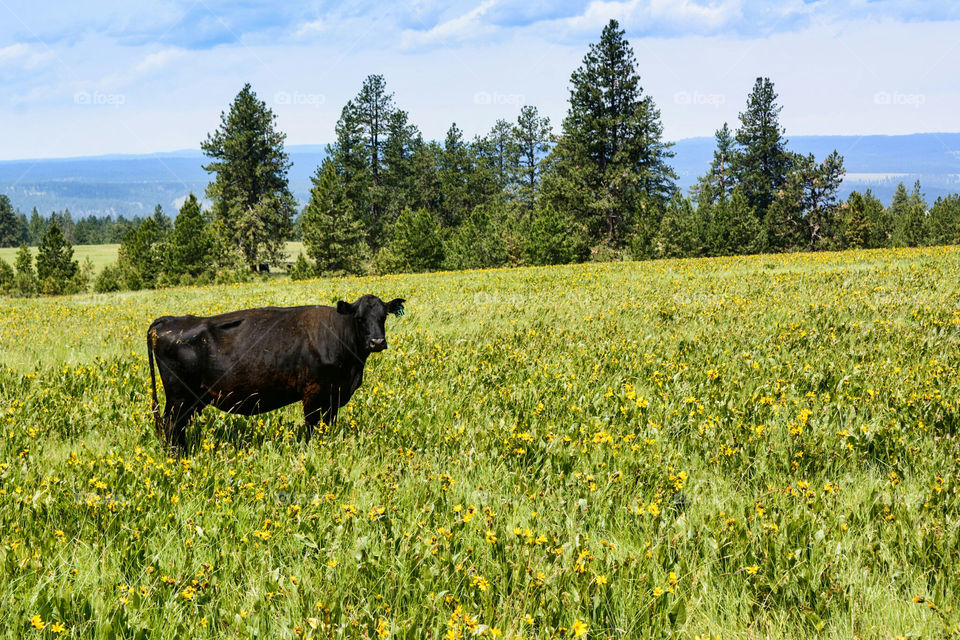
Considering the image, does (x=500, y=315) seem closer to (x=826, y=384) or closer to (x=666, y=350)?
(x=666, y=350)

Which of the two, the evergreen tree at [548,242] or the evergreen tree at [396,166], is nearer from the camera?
the evergreen tree at [548,242]

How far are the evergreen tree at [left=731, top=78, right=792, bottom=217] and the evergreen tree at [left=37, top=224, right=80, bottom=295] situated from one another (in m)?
87.5

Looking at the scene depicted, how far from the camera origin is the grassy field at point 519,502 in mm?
3197

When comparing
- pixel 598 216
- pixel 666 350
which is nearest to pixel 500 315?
pixel 666 350

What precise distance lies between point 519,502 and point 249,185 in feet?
202

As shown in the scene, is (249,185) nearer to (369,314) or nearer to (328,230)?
(328,230)

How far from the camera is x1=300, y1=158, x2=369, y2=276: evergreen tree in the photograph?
51844mm

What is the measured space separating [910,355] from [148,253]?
74919mm

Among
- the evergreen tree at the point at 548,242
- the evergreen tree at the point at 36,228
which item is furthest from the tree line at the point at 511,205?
Result: the evergreen tree at the point at 36,228

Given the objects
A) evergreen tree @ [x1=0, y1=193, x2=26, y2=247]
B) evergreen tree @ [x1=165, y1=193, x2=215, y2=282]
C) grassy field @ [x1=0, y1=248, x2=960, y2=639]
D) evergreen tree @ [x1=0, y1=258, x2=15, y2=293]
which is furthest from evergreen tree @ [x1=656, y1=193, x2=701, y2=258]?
evergreen tree @ [x1=0, y1=193, x2=26, y2=247]

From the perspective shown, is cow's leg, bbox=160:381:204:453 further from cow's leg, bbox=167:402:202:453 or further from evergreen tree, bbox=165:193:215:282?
evergreen tree, bbox=165:193:215:282

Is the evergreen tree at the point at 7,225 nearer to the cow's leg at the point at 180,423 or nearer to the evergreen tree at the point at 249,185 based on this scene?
the evergreen tree at the point at 249,185

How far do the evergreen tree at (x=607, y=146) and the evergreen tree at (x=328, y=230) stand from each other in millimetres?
19574

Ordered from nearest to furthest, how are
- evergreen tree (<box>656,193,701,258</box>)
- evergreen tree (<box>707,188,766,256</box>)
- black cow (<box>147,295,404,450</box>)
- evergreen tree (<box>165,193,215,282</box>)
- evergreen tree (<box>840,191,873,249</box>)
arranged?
black cow (<box>147,295,404,450</box>) < evergreen tree (<box>656,193,701,258</box>) < evergreen tree (<box>707,188,766,256</box>) < evergreen tree (<box>165,193,215,282</box>) < evergreen tree (<box>840,191,873,249</box>)
